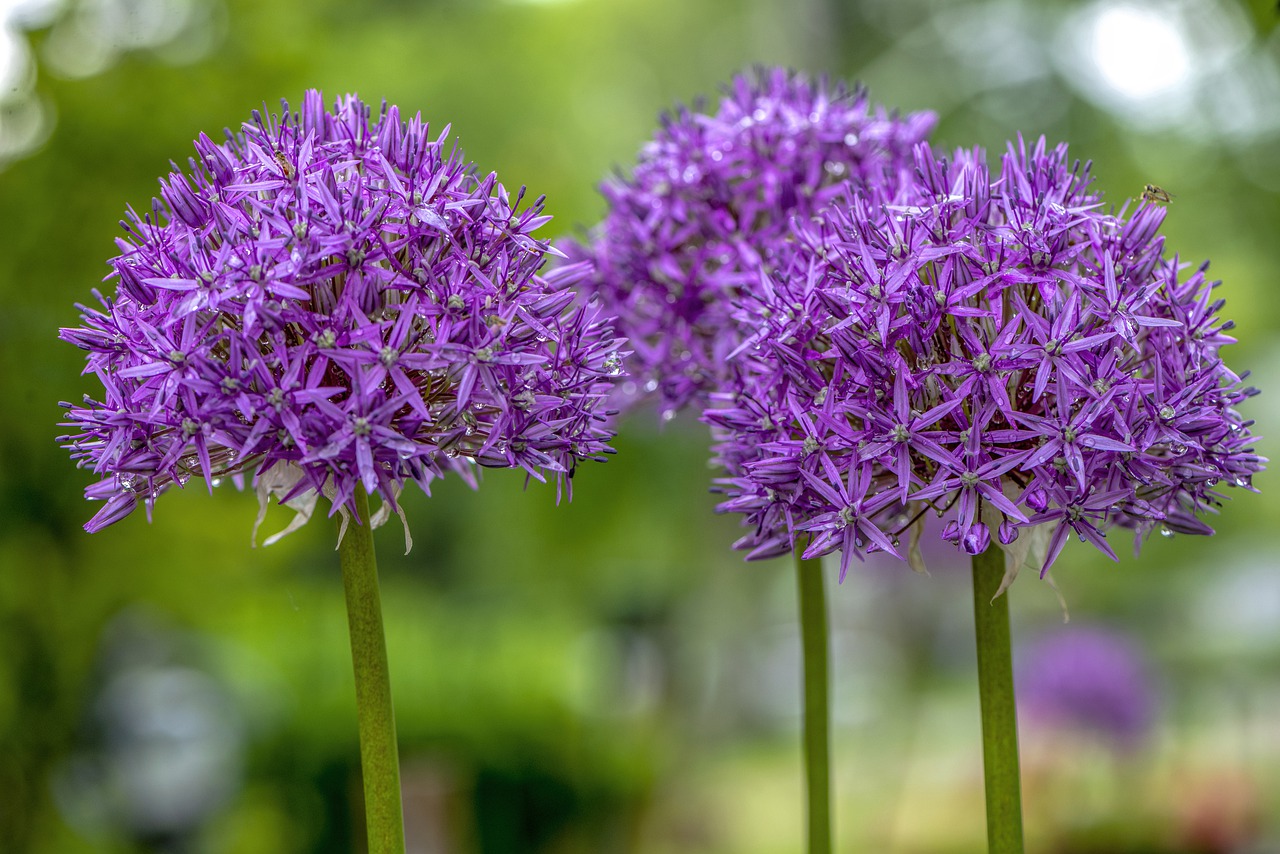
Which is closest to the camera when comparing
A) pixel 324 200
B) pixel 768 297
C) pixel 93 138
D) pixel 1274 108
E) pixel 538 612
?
pixel 324 200

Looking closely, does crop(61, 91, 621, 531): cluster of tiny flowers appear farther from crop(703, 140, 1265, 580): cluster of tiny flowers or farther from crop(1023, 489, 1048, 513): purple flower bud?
crop(1023, 489, 1048, 513): purple flower bud

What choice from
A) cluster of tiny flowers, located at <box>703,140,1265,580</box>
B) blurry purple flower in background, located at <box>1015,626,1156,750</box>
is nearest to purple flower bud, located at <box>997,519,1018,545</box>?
cluster of tiny flowers, located at <box>703,140,1265,580</box>

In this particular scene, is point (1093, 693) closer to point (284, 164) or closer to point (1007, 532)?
point (1007, 532)

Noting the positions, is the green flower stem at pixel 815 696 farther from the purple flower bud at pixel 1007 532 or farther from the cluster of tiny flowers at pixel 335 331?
the cluster of tiny flowers at pixel 335 331

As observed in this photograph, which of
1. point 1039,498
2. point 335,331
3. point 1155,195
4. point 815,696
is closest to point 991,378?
point 1039,498

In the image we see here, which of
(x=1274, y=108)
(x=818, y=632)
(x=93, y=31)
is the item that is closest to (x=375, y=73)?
(x=93, y=31)

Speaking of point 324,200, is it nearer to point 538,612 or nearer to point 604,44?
point 538,612
